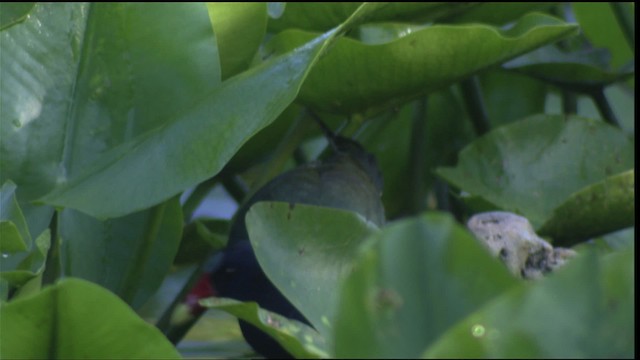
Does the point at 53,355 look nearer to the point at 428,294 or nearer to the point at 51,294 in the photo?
the point at 51,294

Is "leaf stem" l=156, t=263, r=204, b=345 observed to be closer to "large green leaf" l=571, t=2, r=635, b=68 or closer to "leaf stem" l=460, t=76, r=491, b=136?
"leaf stem" l=460, t=76, r=491, b=136

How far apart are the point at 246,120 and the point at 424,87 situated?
0.16 metres

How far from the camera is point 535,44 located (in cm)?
55

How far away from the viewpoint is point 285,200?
0.54 m

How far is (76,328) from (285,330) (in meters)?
0.07

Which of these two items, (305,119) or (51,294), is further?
(305,119)

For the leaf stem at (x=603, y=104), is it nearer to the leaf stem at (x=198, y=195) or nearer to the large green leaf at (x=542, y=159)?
the large green leaf at (x=542, y=159)

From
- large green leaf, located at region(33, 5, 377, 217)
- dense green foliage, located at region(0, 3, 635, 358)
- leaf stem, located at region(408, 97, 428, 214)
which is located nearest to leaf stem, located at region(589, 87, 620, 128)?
dense green foliage, located at region(0, 3, 635, 358)

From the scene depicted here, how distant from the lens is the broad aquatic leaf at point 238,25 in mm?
566

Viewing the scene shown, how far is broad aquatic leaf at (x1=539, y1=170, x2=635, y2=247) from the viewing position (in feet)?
1.82

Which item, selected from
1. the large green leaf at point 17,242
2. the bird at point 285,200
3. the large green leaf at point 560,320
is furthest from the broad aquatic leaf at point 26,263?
the large green leaf at point 560,320

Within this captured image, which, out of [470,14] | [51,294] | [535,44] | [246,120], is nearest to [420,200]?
[470,14]

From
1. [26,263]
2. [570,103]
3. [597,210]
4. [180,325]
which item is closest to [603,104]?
[570,103]

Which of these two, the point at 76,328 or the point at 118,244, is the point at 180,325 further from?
the point at 76,328
